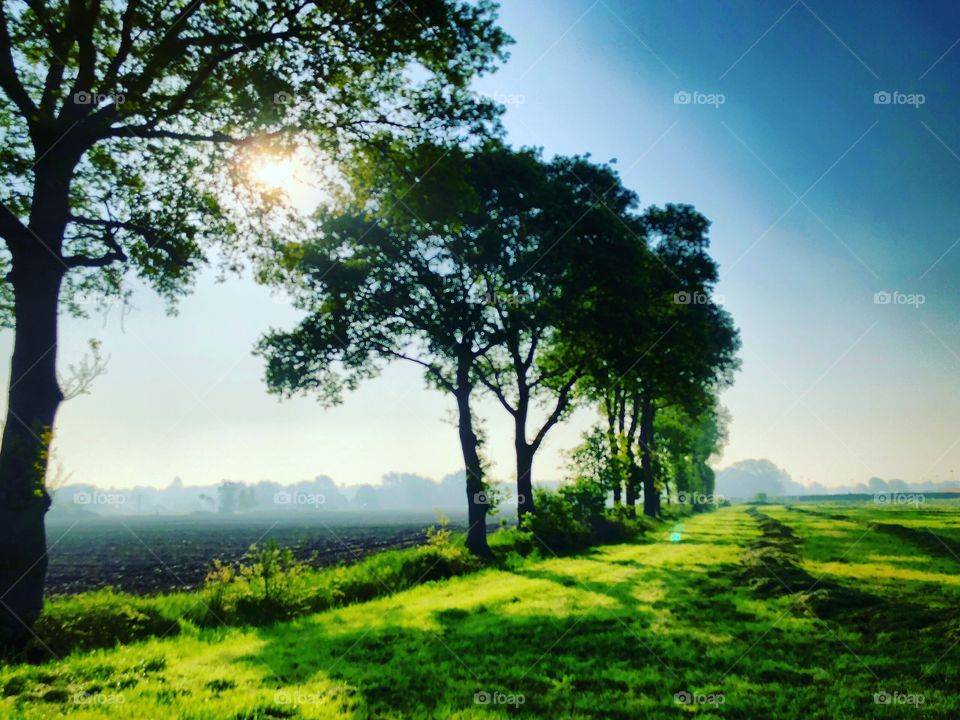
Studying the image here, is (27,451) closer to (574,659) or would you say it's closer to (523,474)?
(574,659)

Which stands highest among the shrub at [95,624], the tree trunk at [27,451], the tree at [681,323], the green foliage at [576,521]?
the tree at [681,323]

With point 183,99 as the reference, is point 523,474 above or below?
below

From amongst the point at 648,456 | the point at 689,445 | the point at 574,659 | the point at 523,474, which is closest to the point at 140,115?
the point at 574,659

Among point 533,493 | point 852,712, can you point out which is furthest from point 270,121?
point 533,493

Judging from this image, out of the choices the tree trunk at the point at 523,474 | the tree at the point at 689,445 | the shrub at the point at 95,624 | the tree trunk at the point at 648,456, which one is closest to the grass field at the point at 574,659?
the shrub at the point at 95,624

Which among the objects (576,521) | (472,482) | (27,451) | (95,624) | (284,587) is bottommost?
(576,521)

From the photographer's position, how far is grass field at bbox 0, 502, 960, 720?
573 centimetres

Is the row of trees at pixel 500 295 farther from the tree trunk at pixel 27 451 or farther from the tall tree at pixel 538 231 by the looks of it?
the tree trunk at pixel 27 451

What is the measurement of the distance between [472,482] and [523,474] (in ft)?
14.2

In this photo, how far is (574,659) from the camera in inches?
299

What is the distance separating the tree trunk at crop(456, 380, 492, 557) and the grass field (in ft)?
24.6

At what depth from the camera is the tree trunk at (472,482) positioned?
830 inches

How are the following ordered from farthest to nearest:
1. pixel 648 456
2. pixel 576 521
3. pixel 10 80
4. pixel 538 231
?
pixel 648 456 → pixel 576 521 → pixel 538 231 → pixel 10 80

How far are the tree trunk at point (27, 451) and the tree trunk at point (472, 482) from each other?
553 inches
